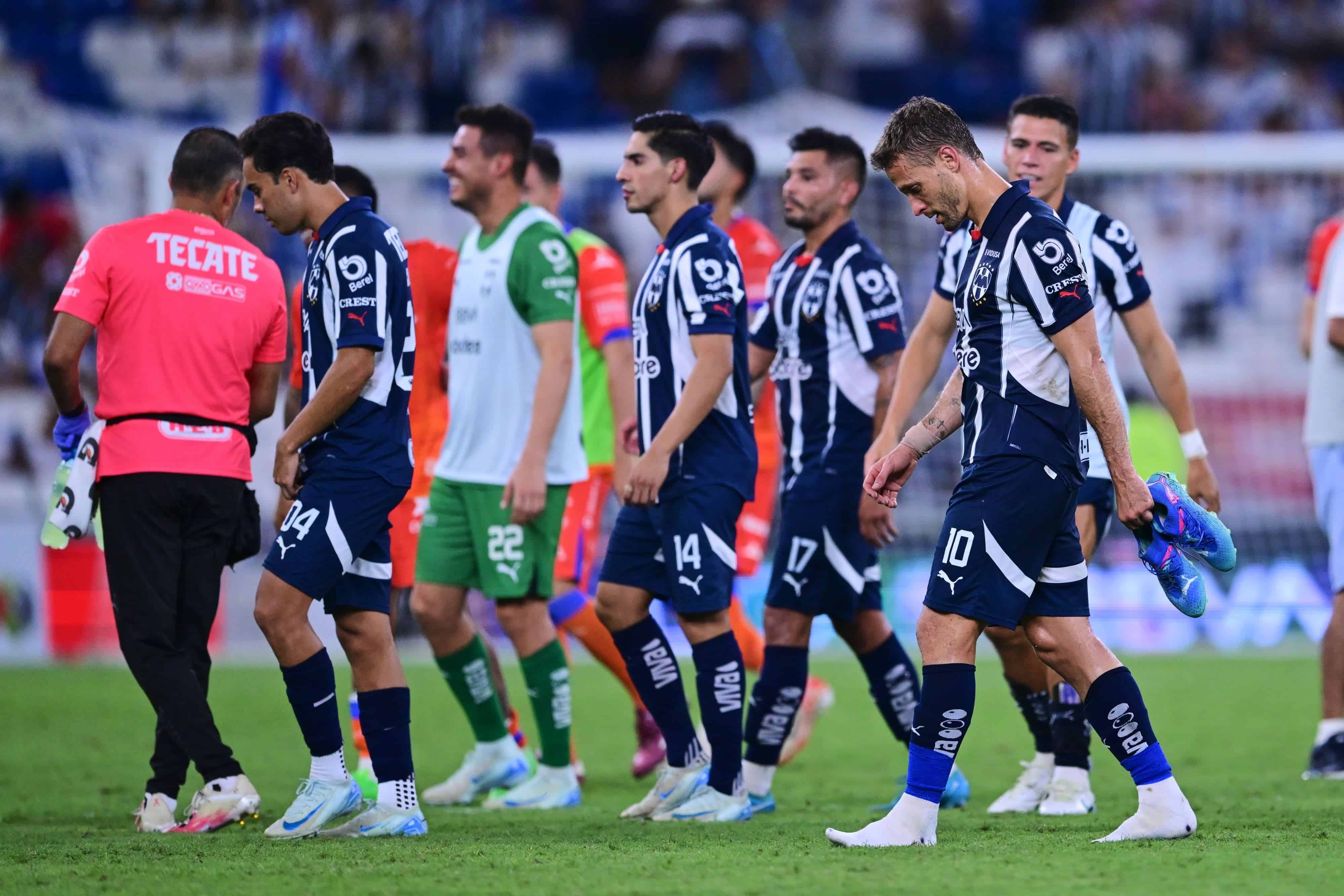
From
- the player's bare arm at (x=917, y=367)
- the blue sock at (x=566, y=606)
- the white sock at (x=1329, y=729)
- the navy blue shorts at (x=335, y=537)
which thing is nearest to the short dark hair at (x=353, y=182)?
the navy blue shorts at (x=335, y=537)

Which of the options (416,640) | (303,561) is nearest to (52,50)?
(416,640)

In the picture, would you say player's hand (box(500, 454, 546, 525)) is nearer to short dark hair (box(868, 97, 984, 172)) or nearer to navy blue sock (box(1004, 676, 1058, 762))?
navy blue sock (box(1004, 676, 1058, 762))

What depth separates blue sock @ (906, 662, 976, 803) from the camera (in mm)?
4605

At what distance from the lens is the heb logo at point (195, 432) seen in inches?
215

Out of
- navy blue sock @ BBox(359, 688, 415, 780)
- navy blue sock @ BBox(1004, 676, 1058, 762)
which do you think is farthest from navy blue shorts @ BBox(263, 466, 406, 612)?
navy blue sock @ BBox(1004, 676, 1058, 762)

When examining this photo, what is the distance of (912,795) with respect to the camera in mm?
4625

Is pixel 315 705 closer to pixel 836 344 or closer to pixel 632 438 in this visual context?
pixel 632 438

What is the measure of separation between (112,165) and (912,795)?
1346cm

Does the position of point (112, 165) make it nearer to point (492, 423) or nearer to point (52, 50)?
point (52, 50)

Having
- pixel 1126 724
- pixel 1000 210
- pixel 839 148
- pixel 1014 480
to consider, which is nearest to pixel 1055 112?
pixel 839 148

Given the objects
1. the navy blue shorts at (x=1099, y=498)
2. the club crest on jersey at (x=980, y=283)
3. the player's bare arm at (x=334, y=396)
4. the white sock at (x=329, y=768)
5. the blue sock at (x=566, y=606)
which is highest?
the club crest on jersey at (x=980, y=283)

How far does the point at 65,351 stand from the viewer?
5352mm

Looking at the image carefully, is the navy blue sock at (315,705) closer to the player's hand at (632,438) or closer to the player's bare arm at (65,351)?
the player's bare arm at (65,351)

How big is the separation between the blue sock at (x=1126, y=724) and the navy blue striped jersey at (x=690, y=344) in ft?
5.11
